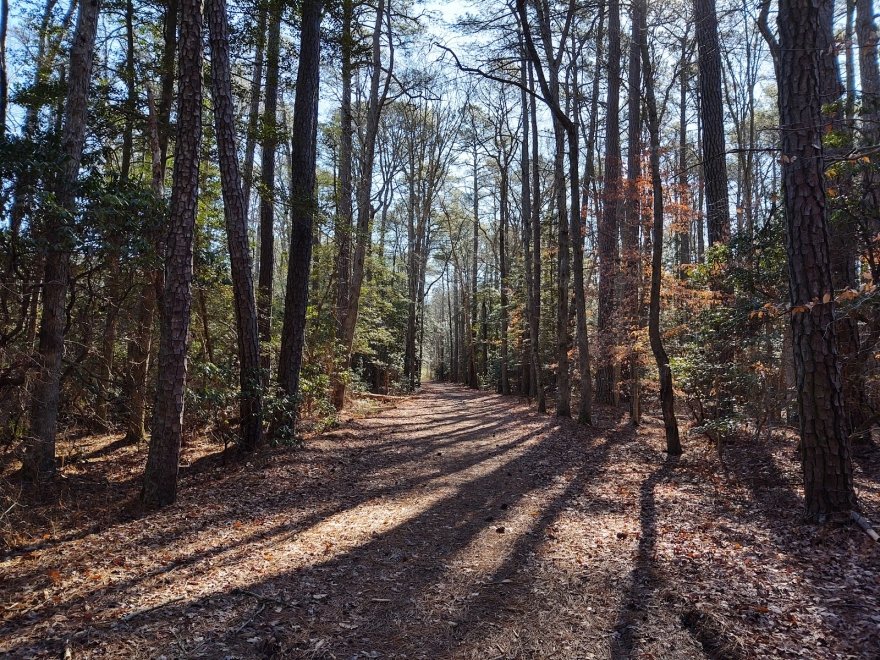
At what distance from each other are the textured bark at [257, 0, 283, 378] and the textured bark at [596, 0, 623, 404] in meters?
7.55

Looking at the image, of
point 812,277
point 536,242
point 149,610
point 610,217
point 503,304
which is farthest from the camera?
point 503,304

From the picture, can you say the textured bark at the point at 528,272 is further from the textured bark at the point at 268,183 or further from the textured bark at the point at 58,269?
the textured bark at the point at 58,269

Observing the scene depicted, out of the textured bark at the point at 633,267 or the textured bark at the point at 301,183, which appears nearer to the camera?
the textured bark at the point at 301,183

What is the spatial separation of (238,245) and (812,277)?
710 cm

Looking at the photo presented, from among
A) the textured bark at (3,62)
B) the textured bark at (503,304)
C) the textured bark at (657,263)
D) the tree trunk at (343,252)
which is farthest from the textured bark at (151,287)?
the textured bark at (503,304)

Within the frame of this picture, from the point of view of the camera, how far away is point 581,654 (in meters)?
2.89

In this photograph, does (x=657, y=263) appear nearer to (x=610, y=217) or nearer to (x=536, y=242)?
(x=610, y=217)

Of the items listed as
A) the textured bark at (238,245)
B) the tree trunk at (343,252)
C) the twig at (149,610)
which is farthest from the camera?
the tree trunk at (343,252)

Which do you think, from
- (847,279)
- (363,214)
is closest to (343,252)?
(363,214)

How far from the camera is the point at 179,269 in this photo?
5508 millimetres

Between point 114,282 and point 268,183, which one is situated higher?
point 268,183

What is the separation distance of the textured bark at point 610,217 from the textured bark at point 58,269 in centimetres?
994

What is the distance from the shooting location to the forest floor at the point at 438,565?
298cm

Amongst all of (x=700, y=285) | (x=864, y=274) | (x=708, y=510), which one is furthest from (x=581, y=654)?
(x=700, y=285)
